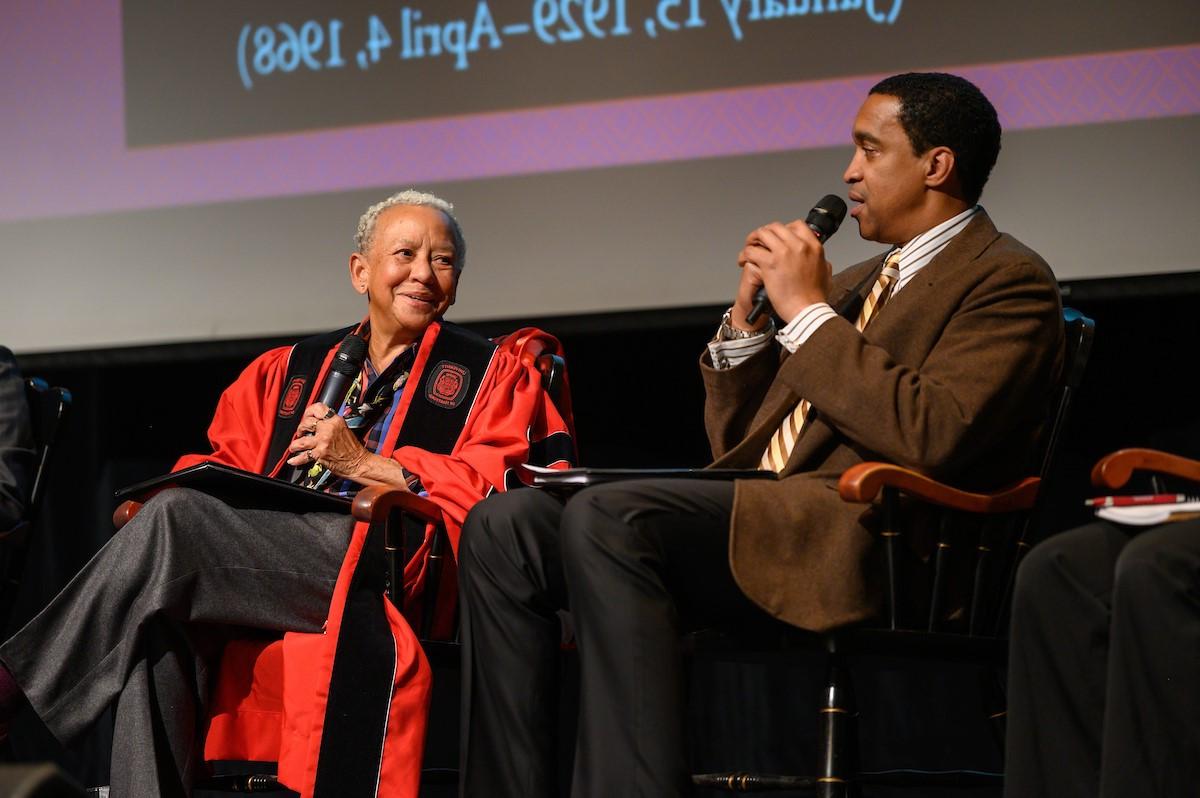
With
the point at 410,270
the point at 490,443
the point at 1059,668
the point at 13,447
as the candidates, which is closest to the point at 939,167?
the point at 1059,668

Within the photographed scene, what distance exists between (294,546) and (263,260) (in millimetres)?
1304

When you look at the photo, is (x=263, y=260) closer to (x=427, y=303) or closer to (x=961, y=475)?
(x=427, y=303)

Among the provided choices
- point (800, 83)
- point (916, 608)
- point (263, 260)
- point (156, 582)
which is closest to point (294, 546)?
point (156, 582)

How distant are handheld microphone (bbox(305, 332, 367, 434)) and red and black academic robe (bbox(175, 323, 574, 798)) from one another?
0.11 metres

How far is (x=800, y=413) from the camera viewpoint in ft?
7.39

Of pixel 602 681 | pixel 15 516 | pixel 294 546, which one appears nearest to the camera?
pixel 602 681

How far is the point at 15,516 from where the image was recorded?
2818 mm

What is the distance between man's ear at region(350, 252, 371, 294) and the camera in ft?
9.93

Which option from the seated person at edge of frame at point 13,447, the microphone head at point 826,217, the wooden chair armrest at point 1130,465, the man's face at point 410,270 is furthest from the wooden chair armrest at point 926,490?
the seated person at edge of frame at point 13,447

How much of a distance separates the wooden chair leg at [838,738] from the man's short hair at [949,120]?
81cm

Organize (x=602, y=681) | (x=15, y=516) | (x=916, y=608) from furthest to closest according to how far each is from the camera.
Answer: (x=15, y=516), (x=916, y=608), (x=602, y=681)

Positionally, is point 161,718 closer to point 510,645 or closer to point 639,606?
point 510,645

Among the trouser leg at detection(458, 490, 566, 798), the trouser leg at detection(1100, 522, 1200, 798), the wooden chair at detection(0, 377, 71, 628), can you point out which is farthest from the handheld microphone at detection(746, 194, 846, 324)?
the wooden chair at detection(0, 377, 71, 628)

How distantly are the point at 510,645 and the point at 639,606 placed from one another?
281mm
